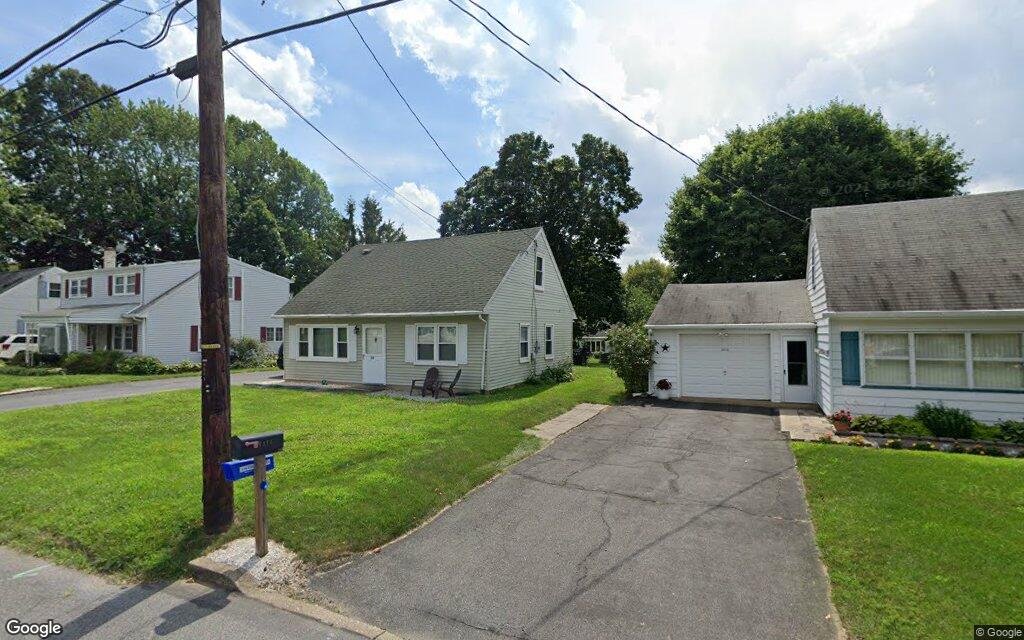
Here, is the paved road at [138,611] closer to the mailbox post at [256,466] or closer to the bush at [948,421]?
the mailbox post at [256,466]

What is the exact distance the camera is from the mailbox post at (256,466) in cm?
468

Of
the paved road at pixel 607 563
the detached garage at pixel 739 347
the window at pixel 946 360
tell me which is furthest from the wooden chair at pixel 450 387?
the window at pixel 946 360

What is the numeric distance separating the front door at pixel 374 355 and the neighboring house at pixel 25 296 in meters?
29.9

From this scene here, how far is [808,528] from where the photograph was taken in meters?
5.71

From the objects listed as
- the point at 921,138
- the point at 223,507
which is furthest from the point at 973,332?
the point at 921,138

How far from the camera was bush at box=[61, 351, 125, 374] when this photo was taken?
24156 mm

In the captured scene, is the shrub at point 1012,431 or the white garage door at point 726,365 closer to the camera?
the shrub at point 1012,431

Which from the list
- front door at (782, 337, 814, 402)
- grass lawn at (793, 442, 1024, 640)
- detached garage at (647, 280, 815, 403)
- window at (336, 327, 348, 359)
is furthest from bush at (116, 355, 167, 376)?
grass lawn at (793, 442, 1024, 640)

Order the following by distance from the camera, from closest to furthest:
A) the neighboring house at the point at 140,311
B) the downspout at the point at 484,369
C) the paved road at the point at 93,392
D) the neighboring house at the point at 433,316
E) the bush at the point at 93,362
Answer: the paved road at the point at 93,392 < the downspout at the point at 484,369 < the neighboring house at the point at 433,316 < the bush at the point at 93,362 < the neighboring house at the point at 140,311

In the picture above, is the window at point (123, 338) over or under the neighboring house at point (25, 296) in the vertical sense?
under

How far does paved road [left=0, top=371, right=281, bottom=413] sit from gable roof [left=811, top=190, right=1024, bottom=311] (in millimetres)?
21191

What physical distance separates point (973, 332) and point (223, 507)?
14.5m

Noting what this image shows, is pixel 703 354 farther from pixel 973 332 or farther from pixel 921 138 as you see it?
pixel 921 138

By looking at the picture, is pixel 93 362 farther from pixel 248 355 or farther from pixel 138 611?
pixel 138 611
